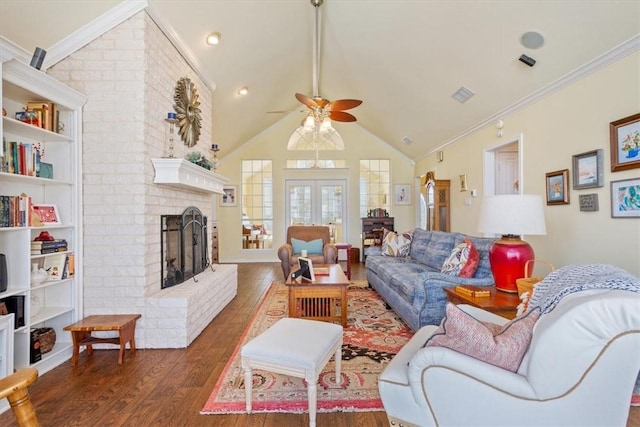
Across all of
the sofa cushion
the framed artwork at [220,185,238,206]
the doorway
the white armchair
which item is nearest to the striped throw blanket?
the white armchair

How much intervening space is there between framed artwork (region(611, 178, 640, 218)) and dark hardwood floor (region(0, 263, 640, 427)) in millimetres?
1355

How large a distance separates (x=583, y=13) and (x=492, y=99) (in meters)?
1.49

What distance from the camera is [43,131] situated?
7.70 feet

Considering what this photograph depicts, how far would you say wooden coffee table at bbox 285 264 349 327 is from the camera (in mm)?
3123

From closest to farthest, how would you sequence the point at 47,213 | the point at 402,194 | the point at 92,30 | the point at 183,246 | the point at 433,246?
the point at 47,213, the point at 92,30, the point at 183,246, the point at 433,246, the point at 402,194

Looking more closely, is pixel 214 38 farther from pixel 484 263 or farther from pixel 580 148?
pixel 580 148

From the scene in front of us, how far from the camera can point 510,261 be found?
2.46 m

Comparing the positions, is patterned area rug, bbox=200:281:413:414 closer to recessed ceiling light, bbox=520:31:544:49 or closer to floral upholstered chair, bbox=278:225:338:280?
floral upholstered chair, bbox=278:225:338:280

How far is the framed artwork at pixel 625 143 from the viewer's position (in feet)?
7.73

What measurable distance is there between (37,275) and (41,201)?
62cm

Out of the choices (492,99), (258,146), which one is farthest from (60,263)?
(258,146)

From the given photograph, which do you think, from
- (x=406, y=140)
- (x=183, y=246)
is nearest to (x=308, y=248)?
(x=183, y=246)

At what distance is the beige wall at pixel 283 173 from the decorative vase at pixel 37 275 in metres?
5.16

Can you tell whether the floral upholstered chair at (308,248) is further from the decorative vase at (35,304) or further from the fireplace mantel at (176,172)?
the decorative vase at (35,304)
